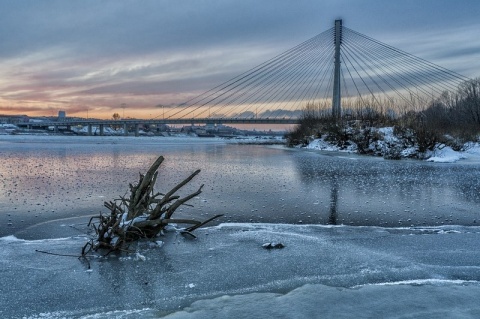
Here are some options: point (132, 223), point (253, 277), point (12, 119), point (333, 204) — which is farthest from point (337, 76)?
point (12, 119)

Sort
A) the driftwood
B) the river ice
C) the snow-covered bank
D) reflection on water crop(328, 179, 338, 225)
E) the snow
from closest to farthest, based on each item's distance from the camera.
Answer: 1. the river ice
2. the driftwood
3. reflection on water crop(328, 179, 338, 225)
4. the snow
5. the snow-covered bank

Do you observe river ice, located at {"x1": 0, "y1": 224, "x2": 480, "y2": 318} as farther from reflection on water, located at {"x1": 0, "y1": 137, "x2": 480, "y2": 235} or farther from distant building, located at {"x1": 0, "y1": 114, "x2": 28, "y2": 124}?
distant building, located at {"x1": 0, "y1": 114, "x2": 28, "y2": 124}

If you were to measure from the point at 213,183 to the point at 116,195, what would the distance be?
120 inches

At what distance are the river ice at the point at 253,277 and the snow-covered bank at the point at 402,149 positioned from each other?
682 inches

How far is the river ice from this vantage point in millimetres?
3412

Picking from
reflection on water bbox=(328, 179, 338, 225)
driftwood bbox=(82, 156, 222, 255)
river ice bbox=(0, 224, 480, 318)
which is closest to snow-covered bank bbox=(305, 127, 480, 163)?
reflection on water bbox=(328, 179, 338, 225)

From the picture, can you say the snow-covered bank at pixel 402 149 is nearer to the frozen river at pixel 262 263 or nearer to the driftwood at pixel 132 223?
the frozen river at pixel 262 263

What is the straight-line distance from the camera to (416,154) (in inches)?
884

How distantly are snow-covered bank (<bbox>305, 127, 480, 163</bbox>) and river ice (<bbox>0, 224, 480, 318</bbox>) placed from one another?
17.3m

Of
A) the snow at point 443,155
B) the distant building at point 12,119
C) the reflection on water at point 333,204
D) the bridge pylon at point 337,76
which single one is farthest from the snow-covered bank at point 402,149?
the distant building at point 12,119

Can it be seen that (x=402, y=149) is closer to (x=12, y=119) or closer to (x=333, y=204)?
(x=333, y=204)

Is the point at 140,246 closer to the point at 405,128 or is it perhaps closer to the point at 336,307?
the point at 336,307

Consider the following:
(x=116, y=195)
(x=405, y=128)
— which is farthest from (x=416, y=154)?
(x=116, y=195)

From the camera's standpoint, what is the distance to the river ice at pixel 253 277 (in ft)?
11.2
